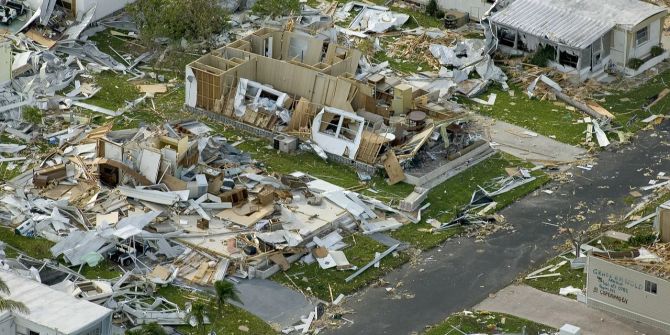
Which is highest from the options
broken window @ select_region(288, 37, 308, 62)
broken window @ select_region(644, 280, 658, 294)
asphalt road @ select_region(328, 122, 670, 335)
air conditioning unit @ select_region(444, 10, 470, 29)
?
broken window @ select_region(644, 280, 658, 294)

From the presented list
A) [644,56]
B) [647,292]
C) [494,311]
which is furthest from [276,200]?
[644,56]

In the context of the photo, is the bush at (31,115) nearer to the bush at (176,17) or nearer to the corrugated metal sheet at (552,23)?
the bush at (176,17)

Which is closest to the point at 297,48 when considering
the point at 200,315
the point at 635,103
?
the point at 635,103

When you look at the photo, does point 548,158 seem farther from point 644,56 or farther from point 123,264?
point 123,264

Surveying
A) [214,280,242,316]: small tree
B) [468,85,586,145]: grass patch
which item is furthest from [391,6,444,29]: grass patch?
[214,280,242,316]: small tree

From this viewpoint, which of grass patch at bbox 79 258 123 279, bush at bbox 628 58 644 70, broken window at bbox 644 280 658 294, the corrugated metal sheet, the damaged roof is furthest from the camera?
bush at bbox 628 58 644 70

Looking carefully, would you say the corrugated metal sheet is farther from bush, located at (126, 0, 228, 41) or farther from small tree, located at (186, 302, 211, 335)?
small tree, located at (186, 302, 211, 335)
